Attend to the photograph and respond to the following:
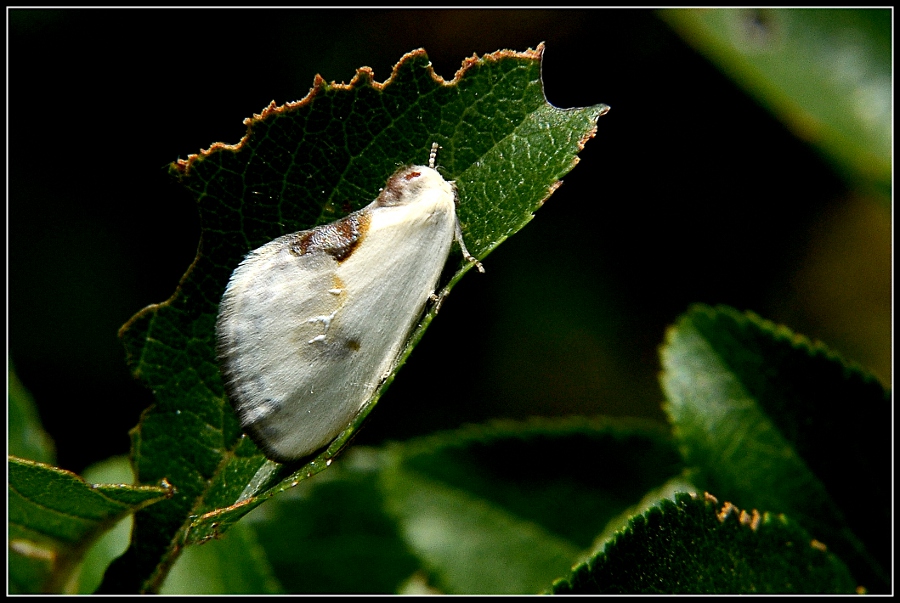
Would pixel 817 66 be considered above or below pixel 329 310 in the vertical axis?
above

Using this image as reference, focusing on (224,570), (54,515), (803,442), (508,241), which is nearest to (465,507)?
(224,570)

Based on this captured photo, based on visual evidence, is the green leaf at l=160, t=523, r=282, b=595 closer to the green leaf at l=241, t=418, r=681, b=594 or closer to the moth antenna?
the green leaf at l=241, t=418, r=681, b=594

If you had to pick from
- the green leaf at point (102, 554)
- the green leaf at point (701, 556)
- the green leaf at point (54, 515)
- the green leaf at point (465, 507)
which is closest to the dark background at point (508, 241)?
the green leaf at point (465, 507)

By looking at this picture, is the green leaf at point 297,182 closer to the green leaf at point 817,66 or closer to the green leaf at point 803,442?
the green leaf at point 803,442

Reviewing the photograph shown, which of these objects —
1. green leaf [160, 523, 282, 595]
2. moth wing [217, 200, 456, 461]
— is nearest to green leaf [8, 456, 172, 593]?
moth wing [217, 200, 456, 461]

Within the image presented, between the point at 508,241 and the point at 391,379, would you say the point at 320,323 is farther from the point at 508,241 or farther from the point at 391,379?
the point at 508,241

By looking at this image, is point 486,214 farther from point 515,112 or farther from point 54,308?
point 54,308
